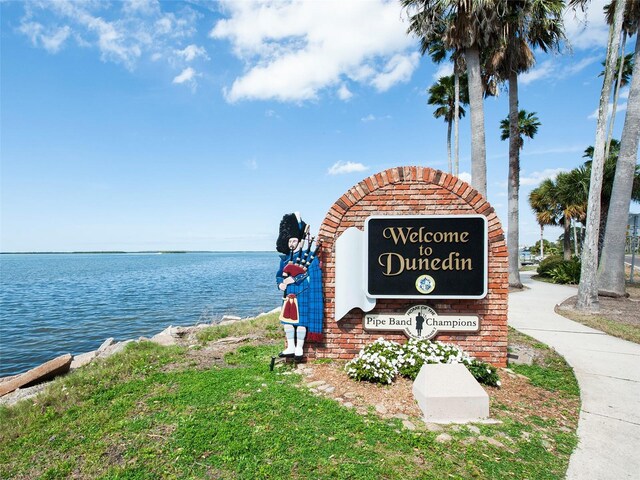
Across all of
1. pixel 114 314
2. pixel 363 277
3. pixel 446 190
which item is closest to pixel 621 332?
pixel 446 190

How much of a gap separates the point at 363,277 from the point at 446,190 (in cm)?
219

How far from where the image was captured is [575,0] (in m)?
12.4

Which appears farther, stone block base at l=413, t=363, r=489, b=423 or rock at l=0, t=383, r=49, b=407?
rock at l=0, t=383, r=49, b=407

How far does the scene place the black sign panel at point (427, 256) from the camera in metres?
6.10

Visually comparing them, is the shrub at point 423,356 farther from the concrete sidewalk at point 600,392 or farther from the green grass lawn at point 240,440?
the concrete sidewalk at point 600,392

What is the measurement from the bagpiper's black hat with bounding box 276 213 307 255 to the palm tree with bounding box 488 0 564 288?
12.9 meters

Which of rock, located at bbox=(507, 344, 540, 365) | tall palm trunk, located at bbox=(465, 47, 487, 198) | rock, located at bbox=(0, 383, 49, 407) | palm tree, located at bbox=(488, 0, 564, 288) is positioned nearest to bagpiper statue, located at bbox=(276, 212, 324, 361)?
rock, located at bbox=(507, 344, 540, 365)

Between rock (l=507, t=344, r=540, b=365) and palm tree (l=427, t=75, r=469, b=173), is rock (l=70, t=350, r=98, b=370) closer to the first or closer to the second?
rock (l=507, t=344, r=540, b=365)

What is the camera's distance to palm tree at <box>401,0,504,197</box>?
1291cm

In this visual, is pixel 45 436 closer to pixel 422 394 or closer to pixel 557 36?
pixel 422 394

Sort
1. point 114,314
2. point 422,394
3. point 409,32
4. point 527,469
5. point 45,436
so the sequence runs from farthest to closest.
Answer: point 114,314
point 409,32
point 422,394
point 45,436
point 527,469

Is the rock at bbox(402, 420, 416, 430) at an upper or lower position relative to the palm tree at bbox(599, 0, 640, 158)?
lower

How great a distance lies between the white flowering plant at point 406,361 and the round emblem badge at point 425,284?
0.89 m

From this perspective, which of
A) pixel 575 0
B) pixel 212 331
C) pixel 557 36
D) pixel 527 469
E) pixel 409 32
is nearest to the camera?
pixel 527 469
